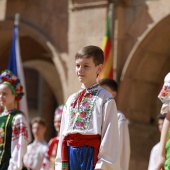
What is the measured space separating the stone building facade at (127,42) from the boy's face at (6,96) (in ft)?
12.5

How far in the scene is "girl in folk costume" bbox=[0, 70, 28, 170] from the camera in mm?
6863

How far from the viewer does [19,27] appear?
12.2 m

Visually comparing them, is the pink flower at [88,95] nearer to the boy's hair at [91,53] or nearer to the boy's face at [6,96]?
the boy's hair at [91,53]

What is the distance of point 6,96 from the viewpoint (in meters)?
7.08

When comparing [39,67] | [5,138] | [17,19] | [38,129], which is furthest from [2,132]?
[39,67]

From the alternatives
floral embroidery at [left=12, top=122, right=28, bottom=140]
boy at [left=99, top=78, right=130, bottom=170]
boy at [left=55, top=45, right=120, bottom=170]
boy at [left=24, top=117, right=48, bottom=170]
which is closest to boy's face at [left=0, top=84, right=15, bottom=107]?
floral embroidery at [left=12, top=122, right=28, bottom=140]

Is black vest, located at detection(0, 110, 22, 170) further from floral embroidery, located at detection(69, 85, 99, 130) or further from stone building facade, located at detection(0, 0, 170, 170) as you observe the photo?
stone building facade, located at detection(0, 0, 170, 170)

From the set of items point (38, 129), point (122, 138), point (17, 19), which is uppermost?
point (17, 19)

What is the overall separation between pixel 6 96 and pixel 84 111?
69.2 inches

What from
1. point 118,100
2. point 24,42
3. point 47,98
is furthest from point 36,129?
point 47,98

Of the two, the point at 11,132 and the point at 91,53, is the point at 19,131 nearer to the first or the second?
the point at 11,132

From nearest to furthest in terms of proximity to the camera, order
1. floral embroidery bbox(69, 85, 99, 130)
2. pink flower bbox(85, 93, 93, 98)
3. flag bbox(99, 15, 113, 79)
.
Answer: floral embroidery bbox(69, 85, 99, 130) → pink flower bbox(85, 93, 93, 98) → flag bbox(99, 15, 113, 79)

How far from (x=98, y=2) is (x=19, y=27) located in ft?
6.10

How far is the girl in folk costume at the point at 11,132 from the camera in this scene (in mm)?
6863
